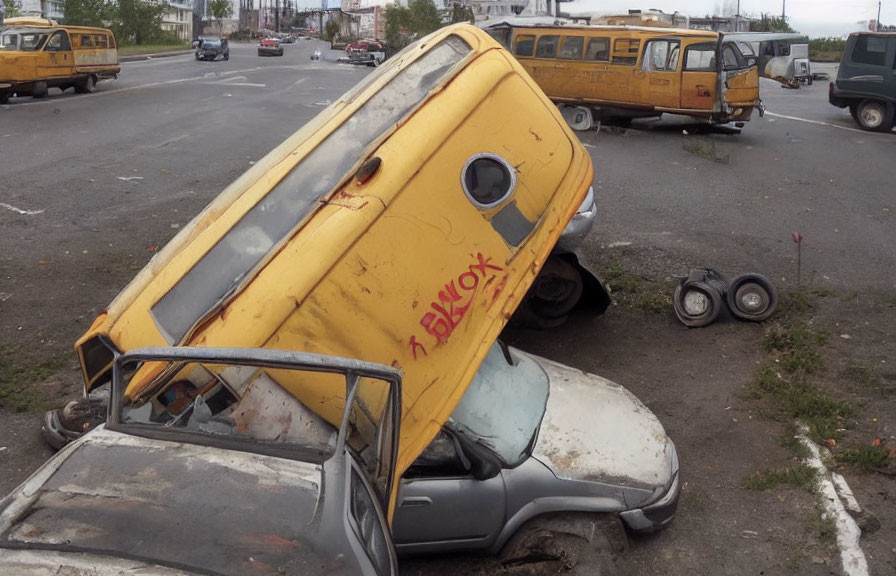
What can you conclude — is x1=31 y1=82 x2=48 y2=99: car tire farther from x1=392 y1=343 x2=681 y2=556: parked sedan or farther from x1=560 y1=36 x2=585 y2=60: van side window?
x1=392 y1=343 x2=681 y2=556: parked sedan

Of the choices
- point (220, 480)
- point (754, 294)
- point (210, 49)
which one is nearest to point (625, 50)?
point (754, 294)

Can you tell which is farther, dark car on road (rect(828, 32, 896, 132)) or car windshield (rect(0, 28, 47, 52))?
car windshield (rect(0, 28, 47, 52))

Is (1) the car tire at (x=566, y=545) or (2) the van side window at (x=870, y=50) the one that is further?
(2) the van side window at (x=870, y=50)

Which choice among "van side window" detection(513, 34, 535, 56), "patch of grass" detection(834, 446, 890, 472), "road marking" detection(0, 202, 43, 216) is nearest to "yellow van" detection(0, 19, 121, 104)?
"road marking" detection(0, 202, 43, 216)

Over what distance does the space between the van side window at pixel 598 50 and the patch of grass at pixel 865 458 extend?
14694 millimetres

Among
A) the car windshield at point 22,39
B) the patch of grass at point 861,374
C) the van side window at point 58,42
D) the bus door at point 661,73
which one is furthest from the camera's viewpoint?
the van side window at point 58,42

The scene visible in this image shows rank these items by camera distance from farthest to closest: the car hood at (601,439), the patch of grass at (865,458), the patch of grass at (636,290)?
the patch of grass at (636,290)
the patch of grass at (865,458)
the car hood at (601,439)

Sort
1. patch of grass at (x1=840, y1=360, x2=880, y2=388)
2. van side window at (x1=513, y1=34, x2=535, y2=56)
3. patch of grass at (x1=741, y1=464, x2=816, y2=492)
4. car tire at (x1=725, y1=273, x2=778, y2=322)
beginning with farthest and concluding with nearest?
van side window at (x1=513, y1=34, x2=535, y2=56) → car tire at (x1=725, y1=273, x2=778, y2=322) → patch of grass at (x1=840, y1=360, x2=880, y2=388) → patch of grass at (x1=741, y1=464, x2=816, y2=492)

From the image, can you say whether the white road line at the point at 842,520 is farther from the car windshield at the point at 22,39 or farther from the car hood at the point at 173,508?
the car windshield at the point at 22,39

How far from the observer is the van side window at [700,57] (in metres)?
18.1

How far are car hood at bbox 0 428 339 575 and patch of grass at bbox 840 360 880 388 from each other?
5.19m

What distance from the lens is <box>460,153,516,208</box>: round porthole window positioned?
16.4 ft

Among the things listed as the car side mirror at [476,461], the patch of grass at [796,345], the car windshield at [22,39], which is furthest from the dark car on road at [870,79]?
the car windshield at [22,39]

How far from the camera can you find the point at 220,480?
3.15 m
